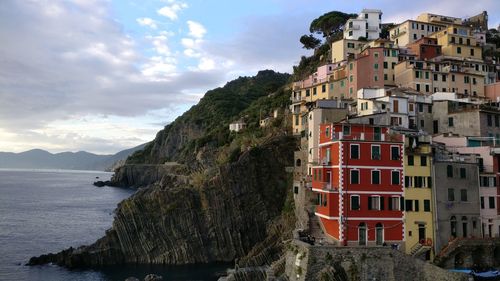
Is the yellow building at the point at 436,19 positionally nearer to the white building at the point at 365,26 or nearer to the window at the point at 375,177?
the white building at the point at 365,26

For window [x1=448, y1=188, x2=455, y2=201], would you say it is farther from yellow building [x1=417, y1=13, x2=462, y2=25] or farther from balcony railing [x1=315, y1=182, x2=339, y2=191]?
yellow building [x1=417, y1=13, x2=462, y2=25]

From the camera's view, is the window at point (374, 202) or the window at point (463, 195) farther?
the window at point (463, 195)

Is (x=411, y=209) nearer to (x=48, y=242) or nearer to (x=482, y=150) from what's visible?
(x=482, y=150)

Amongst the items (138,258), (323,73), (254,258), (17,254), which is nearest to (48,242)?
(17,254)

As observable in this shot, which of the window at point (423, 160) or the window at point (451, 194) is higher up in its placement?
the window at point (423, 160)

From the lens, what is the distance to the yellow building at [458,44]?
255 feet

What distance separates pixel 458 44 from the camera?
257 ft

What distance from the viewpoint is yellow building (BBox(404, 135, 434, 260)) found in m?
42.0

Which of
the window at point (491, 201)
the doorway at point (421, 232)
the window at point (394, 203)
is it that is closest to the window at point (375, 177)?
the window at point (394, 203)

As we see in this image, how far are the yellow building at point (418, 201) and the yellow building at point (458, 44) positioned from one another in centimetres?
4154

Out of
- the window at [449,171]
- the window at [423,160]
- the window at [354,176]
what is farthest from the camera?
the window at [449,171]

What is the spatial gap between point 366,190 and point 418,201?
5.02 m

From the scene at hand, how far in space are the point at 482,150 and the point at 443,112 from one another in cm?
1248

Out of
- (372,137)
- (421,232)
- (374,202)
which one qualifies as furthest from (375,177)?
(421,232)
